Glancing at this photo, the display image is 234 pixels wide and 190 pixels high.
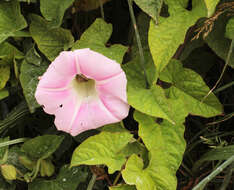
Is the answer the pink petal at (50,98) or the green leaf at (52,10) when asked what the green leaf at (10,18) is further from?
the pink petal at (50,98)

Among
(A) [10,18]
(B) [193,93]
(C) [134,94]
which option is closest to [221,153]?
(B) [193,93]

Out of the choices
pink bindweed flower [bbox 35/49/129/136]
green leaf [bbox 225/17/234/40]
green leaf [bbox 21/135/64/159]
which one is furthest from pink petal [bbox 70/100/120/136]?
green leaf [bbox 225/17/234/40]

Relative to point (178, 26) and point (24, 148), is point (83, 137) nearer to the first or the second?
point (24, 148)

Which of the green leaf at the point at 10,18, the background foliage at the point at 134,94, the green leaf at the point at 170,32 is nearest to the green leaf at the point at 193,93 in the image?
the background foliage at the point at 134,94

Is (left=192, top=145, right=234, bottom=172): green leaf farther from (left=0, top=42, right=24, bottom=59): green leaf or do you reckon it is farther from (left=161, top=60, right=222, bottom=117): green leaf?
(left=0, top=42, right=24, bottom=59): green leaf

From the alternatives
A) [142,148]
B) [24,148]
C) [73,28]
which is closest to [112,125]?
[142,148]

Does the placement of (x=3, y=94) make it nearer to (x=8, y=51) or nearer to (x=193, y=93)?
(x=8, y=51)
